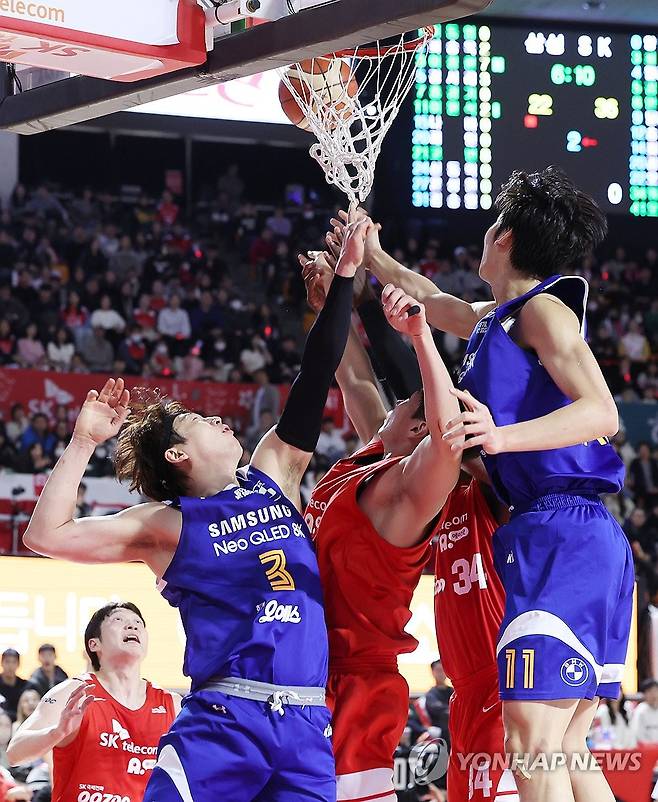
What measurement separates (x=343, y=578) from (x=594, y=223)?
137 cm

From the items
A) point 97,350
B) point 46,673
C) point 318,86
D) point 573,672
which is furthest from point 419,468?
point 97,350

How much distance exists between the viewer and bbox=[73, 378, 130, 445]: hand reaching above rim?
12.6 feet

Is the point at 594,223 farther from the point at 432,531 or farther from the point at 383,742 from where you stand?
the point at 383,742

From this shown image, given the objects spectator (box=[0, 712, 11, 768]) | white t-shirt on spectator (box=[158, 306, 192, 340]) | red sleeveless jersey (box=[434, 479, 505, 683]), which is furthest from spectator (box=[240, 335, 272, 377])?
red sleeveless jersey (box=[434, 479, 505, 683])

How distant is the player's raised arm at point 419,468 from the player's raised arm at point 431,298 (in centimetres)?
74

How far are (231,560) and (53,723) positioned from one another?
1.64 metres

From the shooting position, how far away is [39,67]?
4.17 meters

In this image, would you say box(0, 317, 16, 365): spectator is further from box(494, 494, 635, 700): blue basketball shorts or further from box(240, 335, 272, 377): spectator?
box(494, 494, 635, 700): blue basketball shorts

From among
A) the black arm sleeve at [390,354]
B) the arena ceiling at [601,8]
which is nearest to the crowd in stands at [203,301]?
the arena ceiling at [601,8]

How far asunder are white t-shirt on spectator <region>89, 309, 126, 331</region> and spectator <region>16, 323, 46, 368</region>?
2.87 feet

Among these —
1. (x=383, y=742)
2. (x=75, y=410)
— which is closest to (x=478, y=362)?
(x=383, y=742)

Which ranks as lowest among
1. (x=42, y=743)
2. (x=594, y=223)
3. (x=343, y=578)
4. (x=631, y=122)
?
(x=42, y=743)

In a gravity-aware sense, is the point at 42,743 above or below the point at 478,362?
below

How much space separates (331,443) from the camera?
511 inches
